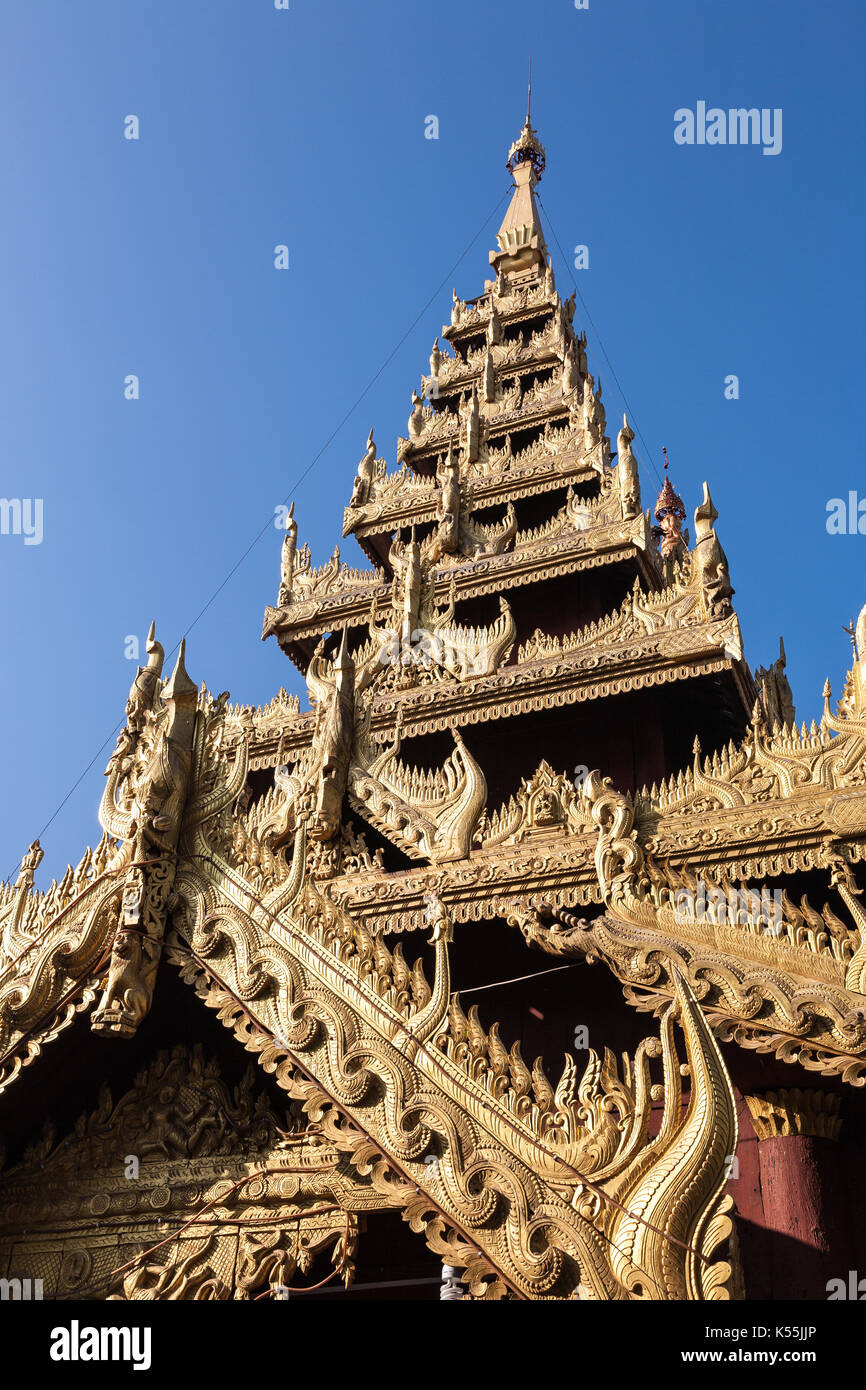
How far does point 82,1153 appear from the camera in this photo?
542 cm

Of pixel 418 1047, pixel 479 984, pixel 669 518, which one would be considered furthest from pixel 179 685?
pixel 669 518

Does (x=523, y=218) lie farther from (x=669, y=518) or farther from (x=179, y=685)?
Result: (x=179, y=685)

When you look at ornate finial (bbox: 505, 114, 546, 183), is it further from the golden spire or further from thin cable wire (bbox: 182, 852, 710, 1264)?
thin cable wire (bbox: 182, 852, 710, 1264)

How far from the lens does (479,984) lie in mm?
9508

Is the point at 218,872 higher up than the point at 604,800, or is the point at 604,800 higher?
the point at 604,800

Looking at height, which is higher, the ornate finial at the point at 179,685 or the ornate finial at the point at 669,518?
the ornate finial at the point at 669,518

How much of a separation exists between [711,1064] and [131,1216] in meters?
2.70

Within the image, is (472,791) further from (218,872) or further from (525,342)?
(525,342)

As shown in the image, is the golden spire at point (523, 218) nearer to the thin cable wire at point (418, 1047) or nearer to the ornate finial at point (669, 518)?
the ornate finial at point (669, 518)

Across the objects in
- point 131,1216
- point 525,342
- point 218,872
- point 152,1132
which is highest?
point 525,342

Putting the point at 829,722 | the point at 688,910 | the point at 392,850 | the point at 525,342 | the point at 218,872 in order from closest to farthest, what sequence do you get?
the point at 218,872, the point at 688,910, the point at 829,722, the point at 392,850, the point at 525,342

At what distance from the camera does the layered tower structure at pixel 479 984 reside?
13.4 feet

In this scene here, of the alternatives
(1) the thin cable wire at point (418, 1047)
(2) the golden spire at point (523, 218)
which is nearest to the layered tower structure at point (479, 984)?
(1) the thin cable wire at point (418, 1047)
